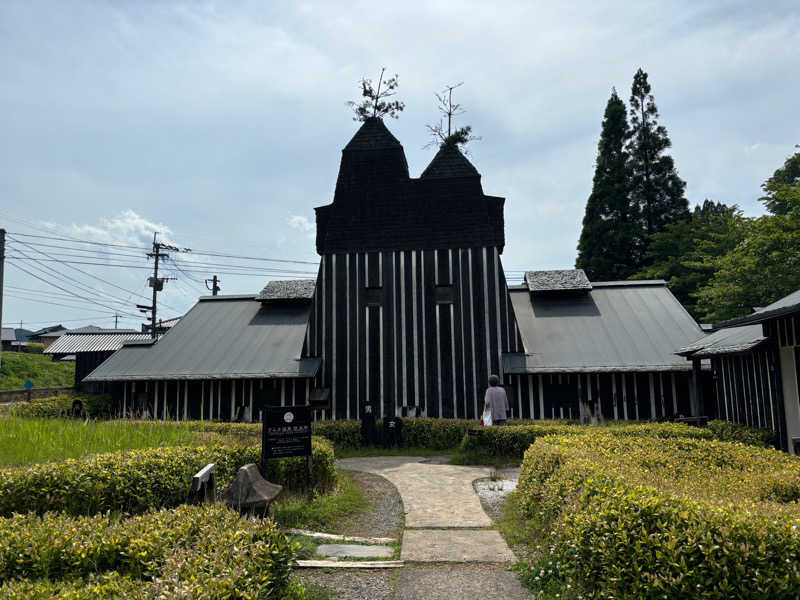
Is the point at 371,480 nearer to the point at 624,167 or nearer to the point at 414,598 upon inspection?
the point at 414,598

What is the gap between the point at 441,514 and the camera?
25.9 ft

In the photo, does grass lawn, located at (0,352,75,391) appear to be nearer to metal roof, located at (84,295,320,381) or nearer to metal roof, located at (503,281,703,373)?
metal roof, located at (84,295,320,381)

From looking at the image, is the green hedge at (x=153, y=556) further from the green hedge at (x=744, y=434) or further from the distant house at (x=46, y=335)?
the distant house at (x=46, y=335)

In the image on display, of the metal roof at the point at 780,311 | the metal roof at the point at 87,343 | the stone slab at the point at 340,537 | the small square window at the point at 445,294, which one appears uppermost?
the small square window at the point at 445,294

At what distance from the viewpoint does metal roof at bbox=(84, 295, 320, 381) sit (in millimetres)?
18031

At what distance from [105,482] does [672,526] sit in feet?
18.8

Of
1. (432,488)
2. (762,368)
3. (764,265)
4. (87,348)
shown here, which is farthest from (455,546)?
(87,348)

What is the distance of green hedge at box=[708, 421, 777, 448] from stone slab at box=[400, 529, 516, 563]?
6.73 m

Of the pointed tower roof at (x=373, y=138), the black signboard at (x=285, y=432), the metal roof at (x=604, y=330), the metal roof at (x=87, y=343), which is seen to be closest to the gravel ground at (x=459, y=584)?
the black signboard at (x=285, y=432)

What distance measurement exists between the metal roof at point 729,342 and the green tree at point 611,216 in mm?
24153

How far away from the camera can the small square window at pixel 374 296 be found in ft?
57.6

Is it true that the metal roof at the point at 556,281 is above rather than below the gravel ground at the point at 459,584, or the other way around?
above

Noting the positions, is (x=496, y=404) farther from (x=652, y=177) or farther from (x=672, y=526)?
(x=652, y=177)

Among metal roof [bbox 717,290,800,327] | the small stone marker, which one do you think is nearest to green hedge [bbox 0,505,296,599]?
the small stone marker
